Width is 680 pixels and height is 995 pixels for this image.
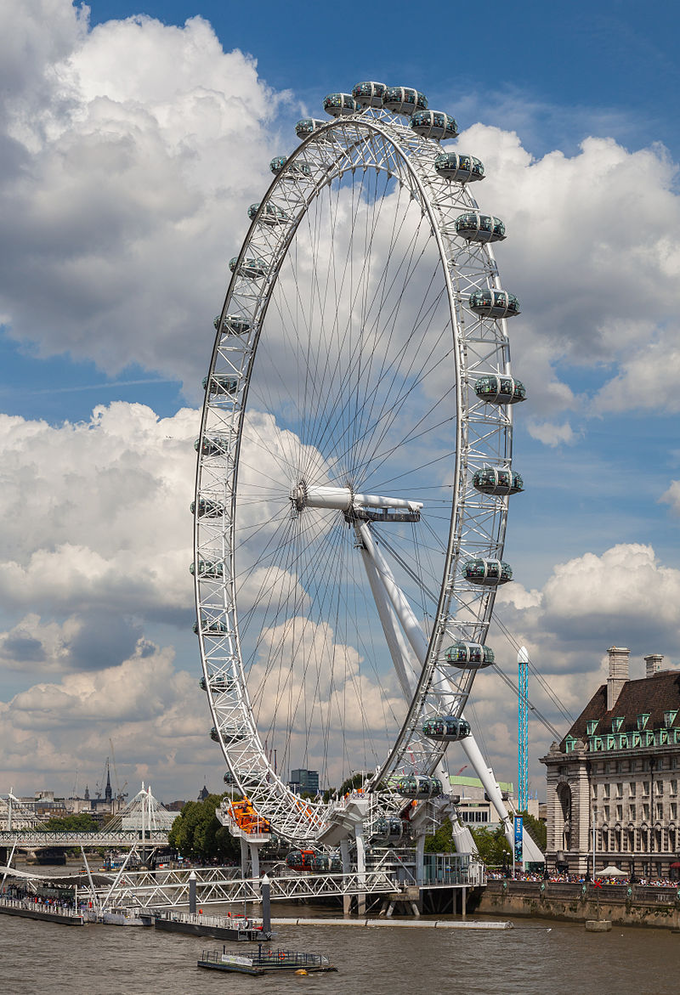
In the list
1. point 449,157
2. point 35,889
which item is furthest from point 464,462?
point 35,889

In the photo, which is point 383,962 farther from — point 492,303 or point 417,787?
point 492,303

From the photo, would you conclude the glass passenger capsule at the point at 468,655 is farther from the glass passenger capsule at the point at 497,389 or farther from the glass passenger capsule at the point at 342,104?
the glass passenger capsule at the point at 342,104

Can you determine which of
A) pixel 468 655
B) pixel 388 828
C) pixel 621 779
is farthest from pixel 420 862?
pixel 621 779

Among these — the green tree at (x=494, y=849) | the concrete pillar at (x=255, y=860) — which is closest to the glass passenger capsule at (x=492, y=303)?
the concrete pillar at (x=255, y=860)

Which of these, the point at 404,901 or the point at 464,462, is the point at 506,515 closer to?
the point at 464,462

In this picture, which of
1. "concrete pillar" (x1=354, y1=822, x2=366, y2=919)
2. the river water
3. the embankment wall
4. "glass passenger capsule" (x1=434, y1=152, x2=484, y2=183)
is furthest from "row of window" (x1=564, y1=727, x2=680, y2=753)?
"glass passenger capsule" (x1=434, y1=152, x2=484, y2=183)
